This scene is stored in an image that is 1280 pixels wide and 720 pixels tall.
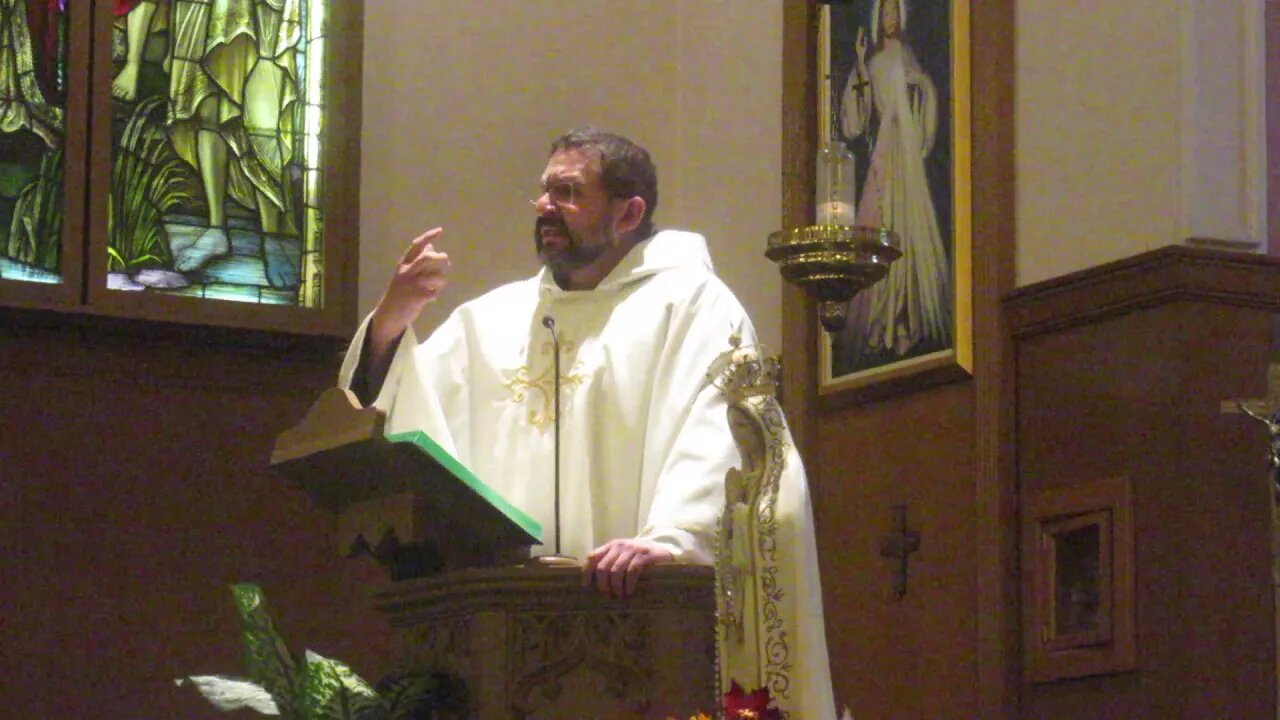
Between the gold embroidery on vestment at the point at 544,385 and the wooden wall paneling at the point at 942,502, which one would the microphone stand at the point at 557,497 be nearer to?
the gold embroidery on vestment at the point at 544,385

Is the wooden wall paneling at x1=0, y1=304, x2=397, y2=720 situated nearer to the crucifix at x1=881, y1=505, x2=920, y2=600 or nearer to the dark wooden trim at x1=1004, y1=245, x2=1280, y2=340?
the crucifix at x1=881, y1=505, x2=920, y2=600

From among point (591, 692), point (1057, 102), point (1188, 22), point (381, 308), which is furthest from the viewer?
point (1057, 102)

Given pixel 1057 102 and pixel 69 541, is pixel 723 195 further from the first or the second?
pixel 69 541

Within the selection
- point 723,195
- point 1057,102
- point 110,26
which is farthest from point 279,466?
point 723,195

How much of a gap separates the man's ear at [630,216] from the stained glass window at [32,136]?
2.43 metres

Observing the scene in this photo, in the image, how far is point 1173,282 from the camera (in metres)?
5.68

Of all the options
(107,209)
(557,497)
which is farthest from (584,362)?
(107,209)

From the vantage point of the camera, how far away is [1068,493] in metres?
6.02

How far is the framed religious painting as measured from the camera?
6.66 meters

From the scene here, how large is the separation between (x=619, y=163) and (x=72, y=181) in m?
2.48

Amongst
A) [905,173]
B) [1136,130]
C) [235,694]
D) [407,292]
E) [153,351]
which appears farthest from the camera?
[153,351]

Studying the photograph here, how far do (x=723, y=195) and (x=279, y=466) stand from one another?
3.86 meters

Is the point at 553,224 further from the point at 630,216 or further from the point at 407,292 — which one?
the point at 407,292

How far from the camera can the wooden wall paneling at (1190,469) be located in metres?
5.56
